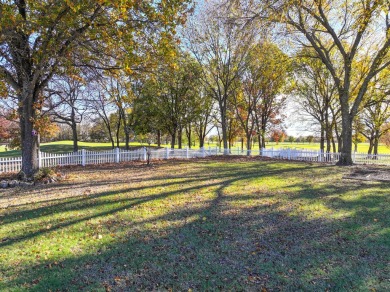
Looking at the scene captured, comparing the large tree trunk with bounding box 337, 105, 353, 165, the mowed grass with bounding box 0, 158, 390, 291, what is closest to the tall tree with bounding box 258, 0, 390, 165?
the large tree trunk with bounding box 337, 105, 353, 165

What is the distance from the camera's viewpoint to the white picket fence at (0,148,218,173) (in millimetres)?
10793

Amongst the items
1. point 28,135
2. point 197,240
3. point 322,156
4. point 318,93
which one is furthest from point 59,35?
point 318,93

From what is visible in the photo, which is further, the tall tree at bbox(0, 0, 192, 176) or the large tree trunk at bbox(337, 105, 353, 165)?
the large tree trunk at bbox(337, 105, 353, 165)

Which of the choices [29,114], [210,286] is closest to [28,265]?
[210,286]

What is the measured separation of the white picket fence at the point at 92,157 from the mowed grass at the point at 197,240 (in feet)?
16.1

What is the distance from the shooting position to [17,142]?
1475 centimetres

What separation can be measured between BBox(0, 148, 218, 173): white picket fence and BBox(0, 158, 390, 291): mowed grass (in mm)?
4912

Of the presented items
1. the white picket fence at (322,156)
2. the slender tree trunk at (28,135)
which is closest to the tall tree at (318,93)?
the white picket fence at (322,156)

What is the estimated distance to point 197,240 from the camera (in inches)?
148

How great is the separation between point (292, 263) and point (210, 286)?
1.11 metres

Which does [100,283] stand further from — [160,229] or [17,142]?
[17,142]

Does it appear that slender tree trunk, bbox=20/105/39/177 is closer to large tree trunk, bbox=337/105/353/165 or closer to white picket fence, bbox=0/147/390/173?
white picket fence, bbox=0/147/390/173

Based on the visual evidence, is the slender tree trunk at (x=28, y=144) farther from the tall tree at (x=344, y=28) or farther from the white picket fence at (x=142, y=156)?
the tall tree at (x=344, y=28)

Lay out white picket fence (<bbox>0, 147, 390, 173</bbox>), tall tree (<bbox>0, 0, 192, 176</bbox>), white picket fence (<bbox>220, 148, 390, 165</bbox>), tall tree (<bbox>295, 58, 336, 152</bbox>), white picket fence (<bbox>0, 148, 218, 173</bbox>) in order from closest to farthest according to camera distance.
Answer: tall tree (<bbox>0, 0, 192, 176</bbox>), white picket fence (<bbox>0, 148, 218, 173</bbox>), white picket fence (<bbox>0, 147, 390, 173</bbox>), white picket fence (<bbox>220, 148, 390, 165</bbox>), tall tree (<bbox>295, 58, 336, 152</bbox>)
